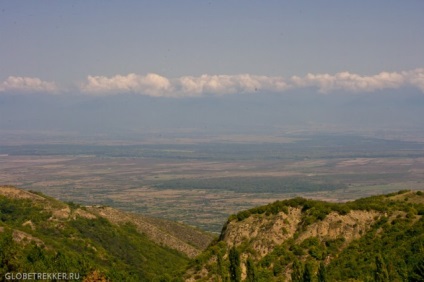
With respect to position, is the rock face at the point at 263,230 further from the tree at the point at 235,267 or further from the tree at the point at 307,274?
the tree at the point at 307,274

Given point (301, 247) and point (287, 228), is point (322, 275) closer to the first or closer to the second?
point (301, 247)

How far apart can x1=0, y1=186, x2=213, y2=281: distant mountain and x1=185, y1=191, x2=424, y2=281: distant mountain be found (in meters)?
12.4

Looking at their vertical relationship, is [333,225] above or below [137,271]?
above

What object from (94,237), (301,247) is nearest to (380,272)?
(301,247)

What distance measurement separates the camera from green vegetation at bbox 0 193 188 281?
65375mm

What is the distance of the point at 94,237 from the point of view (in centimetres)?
8119

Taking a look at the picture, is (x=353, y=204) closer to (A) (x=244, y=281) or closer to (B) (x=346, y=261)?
(B) (x=346, y=261)

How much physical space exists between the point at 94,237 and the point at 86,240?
4.39m

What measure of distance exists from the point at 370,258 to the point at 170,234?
57702mm

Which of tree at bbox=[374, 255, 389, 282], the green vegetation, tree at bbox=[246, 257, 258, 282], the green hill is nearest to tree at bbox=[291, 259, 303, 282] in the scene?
the green hill

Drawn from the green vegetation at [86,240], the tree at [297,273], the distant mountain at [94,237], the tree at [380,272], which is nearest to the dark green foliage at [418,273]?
the tree at [380,272]

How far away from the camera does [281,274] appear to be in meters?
43.8

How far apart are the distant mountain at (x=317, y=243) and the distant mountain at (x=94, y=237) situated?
489 inches

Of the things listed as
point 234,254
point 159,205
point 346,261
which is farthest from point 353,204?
point 159,205
